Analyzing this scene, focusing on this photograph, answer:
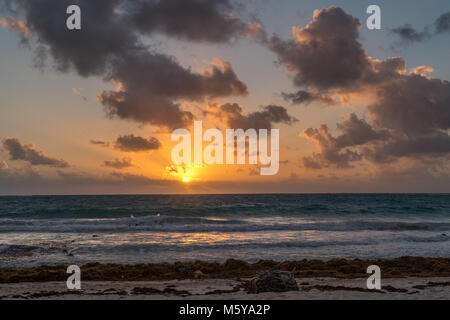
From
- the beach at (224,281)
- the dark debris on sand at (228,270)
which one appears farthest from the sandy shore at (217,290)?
the dark debris on sand at (228,270)

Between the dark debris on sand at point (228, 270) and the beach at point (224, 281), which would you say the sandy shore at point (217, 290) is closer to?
the beach at point (224, 281)

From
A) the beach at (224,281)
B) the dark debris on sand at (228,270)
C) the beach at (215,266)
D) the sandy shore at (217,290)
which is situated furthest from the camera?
the dark debris on sand at (228,270)

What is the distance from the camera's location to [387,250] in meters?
18.6

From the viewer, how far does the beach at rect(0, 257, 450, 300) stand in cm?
928

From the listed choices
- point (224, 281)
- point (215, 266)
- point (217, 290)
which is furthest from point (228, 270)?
point (217, 290)

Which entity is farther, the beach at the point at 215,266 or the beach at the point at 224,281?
the beach at the point at 215,266

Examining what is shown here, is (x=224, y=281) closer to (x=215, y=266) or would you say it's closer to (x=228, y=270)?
(x=228, y=270)

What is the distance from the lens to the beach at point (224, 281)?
9.28 metres

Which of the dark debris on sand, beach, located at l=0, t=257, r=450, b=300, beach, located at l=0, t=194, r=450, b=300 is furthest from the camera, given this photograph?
the dark debris on sand

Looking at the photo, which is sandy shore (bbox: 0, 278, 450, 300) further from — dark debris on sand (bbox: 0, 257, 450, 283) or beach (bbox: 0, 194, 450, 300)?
dark debris on sand (bbox: 0, 257, 450, 283)

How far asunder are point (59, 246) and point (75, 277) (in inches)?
368

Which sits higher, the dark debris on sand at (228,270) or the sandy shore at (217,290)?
the sandy shore at (217,290)

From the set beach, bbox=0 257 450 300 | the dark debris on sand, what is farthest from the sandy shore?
the dark debris on sand
